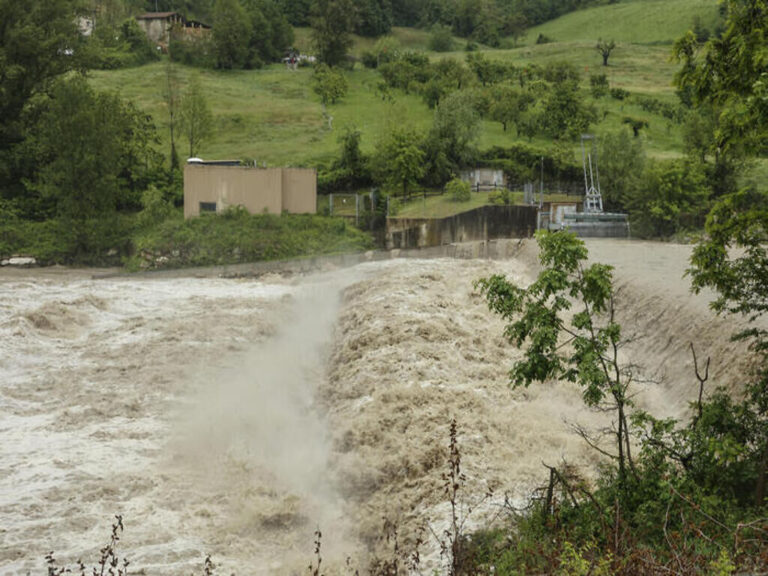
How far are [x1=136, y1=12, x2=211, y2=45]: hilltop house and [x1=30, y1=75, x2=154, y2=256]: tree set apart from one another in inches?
1834

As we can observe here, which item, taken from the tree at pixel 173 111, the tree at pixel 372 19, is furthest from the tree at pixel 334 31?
the tree at pixel 173 111

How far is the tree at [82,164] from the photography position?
3803cm

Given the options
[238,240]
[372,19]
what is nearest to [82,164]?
[238,240]

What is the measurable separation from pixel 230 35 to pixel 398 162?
134 ft

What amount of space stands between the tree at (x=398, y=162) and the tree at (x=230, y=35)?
1507 inches

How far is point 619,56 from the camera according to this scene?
276 feet

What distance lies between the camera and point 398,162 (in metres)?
43.2

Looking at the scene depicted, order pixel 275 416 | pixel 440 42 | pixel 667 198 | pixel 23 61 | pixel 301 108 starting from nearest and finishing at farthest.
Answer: pixel 275 416
pixel 667 198
pixel 23 61
pixel 301 108
pixel 440 42

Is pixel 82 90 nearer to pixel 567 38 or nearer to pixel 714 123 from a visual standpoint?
pixel 714 123

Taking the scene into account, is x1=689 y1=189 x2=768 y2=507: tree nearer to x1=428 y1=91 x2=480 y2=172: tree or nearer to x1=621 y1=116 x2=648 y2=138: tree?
x1=428 y1=91 x2=480 y2=172: tree

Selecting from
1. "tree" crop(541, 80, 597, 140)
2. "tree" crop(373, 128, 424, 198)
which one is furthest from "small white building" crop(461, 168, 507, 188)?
"tree" crop(541, 80, 597, 140)

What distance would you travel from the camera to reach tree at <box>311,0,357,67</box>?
75875 mm

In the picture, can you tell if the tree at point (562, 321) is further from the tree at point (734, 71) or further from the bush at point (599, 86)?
the bush at point (599, 86)

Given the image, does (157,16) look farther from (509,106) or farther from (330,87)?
(509,106)
